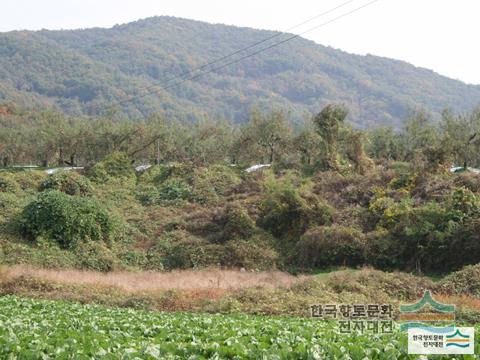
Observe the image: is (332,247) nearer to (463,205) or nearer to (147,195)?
(463,205)

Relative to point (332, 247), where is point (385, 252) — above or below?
below

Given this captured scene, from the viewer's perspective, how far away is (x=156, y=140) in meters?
61.2

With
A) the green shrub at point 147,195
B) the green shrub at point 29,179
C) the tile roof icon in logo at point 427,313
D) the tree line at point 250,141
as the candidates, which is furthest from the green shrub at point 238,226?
the green shrub at point 29,179

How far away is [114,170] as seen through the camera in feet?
160

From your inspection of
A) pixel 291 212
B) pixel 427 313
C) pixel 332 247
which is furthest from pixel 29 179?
pixel 427 313

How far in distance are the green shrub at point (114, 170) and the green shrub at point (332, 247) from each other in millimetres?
22971

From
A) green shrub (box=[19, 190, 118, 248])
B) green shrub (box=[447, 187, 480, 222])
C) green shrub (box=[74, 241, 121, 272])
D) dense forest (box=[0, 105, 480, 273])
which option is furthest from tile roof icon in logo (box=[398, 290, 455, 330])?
green shrub (box=[19, 190, 118, 248])

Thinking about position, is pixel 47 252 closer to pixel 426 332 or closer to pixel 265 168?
pixel 265 168

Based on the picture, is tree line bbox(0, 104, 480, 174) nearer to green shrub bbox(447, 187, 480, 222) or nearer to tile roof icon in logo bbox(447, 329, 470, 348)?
green shrub bbox(447, 187, 480, 222)

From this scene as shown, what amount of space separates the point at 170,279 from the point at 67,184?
18.5m

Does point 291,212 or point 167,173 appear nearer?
point 291,212

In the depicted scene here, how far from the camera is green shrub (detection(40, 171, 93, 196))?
4047 cm

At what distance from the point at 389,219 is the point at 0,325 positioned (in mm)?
22369

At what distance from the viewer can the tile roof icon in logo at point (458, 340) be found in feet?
28.2
